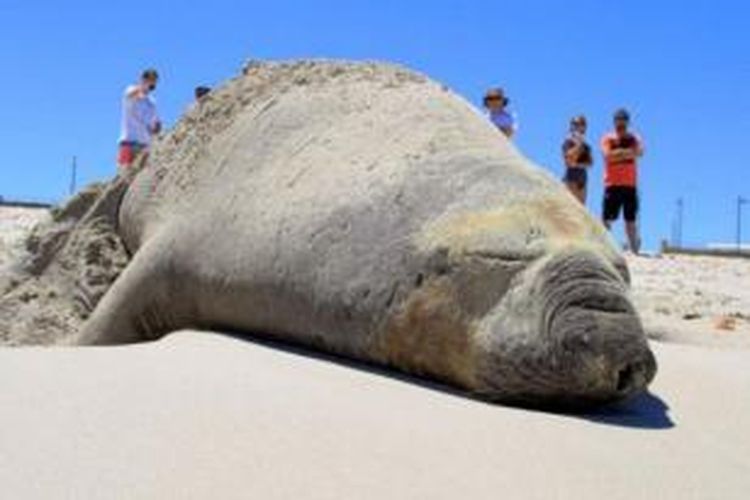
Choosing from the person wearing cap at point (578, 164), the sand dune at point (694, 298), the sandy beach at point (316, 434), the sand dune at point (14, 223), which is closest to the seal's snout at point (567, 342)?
the sandy beach at point (316, 434)

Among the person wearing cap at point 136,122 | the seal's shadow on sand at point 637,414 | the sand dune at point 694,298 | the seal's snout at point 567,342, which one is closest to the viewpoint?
the seal's shadow on sand at point 637,414

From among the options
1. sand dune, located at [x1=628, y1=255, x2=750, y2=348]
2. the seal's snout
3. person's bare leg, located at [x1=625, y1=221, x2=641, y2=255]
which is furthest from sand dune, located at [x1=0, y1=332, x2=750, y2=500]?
person's bare leg, located at [x1=625, y1=221, x2=641, y2=255]

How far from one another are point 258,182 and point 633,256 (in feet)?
22.7

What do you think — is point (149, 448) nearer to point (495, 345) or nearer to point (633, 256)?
point (495, 345)

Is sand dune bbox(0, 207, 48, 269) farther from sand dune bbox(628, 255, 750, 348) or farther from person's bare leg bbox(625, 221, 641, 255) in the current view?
person's bare leg bbox(625, 221, 641, 255)

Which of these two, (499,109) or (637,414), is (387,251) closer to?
(637,414)

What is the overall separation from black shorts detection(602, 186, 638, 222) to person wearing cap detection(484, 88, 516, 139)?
5.92 feet

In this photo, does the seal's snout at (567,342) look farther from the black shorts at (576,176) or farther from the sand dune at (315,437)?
the black shorts at (576,176)

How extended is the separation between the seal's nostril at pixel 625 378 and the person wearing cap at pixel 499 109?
6529 mm

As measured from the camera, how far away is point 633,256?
1157cm

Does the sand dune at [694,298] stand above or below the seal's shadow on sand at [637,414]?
above

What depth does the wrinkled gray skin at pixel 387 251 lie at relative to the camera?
3.75m

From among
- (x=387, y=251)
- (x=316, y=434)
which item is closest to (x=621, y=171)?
(x=387, y=251)

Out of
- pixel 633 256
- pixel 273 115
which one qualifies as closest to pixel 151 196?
pixel 273 115
